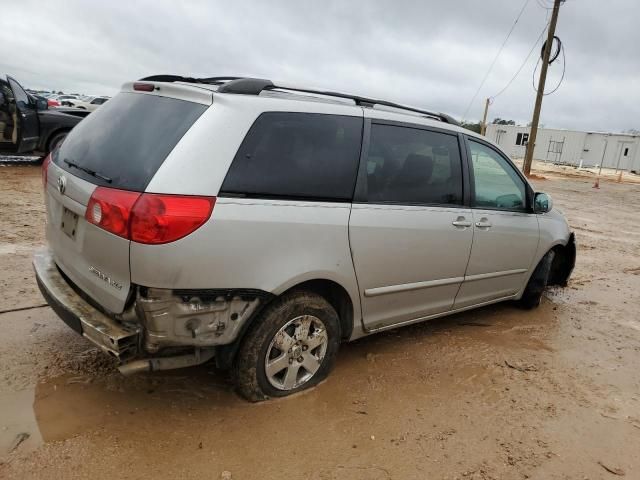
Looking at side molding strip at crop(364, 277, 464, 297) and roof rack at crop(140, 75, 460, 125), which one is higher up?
roof rack at crop(140, 75, 460, 125)

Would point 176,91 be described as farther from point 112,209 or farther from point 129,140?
point 112,209

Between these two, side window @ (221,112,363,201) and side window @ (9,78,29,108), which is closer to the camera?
side window @ (221,112,363,201)

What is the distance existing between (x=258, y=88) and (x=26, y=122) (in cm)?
949

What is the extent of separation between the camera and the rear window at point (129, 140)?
8.31 feet

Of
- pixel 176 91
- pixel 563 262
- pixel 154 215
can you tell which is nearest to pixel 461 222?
pixel 176 91

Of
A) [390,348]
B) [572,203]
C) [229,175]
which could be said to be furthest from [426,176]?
[572,203]

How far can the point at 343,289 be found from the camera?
3.10 m

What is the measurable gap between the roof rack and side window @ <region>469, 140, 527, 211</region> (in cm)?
37

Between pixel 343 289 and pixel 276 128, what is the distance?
3.42 ft

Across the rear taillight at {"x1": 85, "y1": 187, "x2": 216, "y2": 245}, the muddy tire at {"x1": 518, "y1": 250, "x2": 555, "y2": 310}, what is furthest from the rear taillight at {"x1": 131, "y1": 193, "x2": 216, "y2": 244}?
the muddy tire at {"x1": 518, "y1": 250, "x2": 555, "y2": 310}

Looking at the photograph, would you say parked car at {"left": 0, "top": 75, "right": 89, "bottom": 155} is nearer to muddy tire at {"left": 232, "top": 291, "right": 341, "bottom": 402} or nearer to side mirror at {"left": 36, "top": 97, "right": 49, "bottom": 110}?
side mirror at {"left": 36, "top": 97, "right": 49, "bottom": 110}

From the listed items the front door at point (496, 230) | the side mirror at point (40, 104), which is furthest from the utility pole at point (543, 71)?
the front door at point (496, 230)

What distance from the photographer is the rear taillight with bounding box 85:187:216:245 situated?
236 cm

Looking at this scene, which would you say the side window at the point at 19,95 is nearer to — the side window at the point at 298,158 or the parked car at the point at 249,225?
the parked car at the point at 249,225
